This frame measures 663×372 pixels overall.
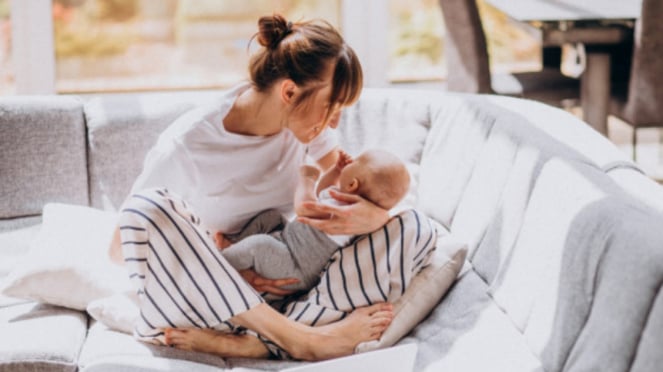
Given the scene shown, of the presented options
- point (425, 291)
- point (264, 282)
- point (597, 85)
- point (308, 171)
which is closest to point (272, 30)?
point (308, 171)

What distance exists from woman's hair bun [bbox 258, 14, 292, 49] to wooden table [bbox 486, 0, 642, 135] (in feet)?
4.88

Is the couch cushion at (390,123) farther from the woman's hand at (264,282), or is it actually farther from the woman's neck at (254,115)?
the woman's hand at (264,282)

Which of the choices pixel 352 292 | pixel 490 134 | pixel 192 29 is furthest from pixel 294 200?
pixel 192 29

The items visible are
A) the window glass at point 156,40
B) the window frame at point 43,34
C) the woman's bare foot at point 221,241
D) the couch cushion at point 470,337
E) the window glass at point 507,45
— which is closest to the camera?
the couch cushion at point 470,337

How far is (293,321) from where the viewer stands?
6.78ft

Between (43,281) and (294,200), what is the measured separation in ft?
2.04

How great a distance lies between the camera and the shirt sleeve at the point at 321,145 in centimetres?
245

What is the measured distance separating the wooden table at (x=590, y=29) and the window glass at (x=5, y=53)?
2.13 m

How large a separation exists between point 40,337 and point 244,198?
59 cm

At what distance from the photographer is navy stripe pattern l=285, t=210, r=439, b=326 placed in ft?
6.94

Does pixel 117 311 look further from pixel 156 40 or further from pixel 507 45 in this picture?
pixel 507 45

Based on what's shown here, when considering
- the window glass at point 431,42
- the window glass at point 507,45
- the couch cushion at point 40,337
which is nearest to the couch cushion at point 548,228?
the couch cushion at point 40,337

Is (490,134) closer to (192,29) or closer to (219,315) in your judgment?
(219,315)

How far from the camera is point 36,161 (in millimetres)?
2816
